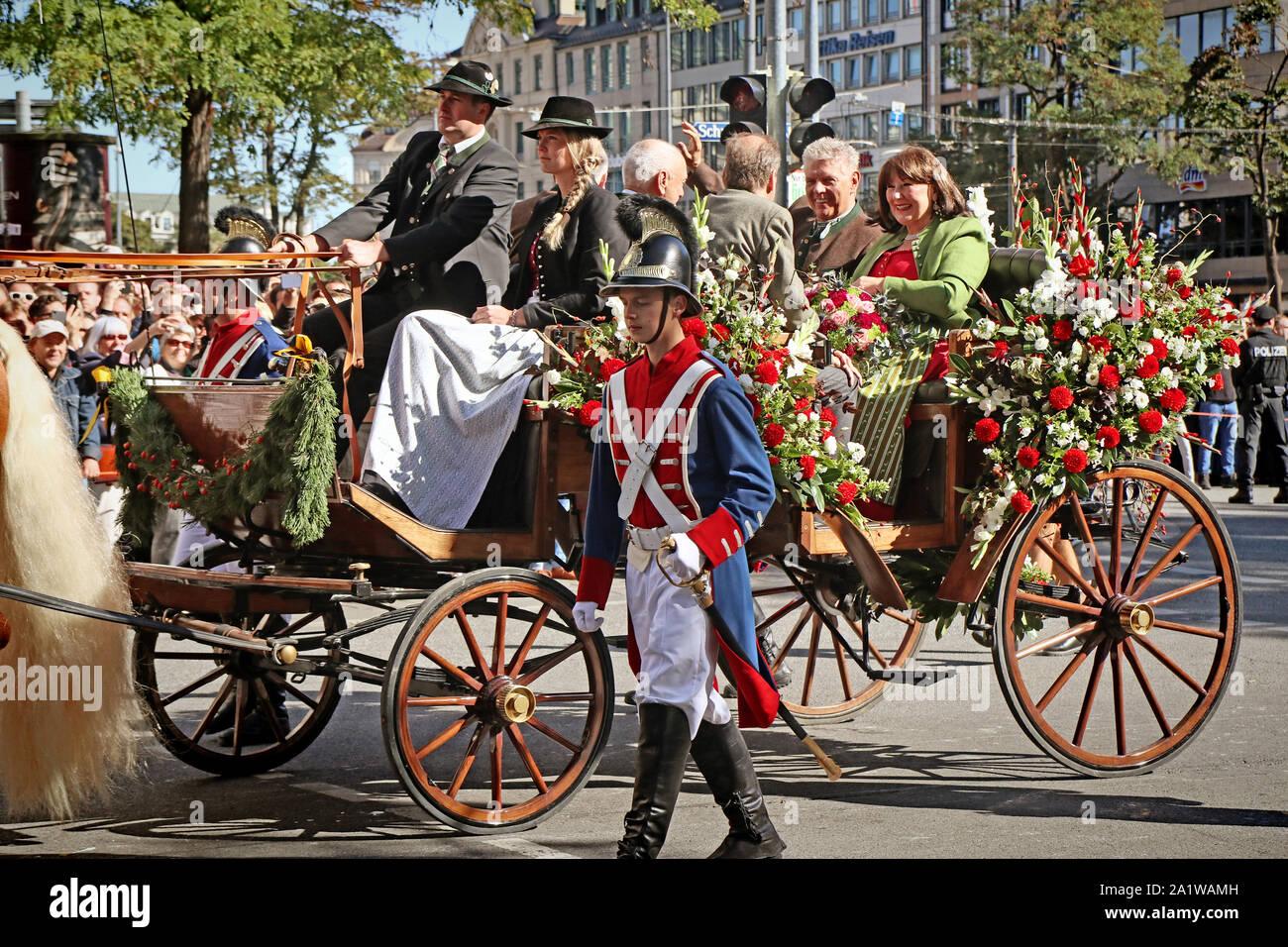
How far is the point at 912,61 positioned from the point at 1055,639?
70.9m

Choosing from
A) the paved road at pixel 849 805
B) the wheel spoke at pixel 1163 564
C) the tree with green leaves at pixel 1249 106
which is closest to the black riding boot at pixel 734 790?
the paved road at pixel 849 805

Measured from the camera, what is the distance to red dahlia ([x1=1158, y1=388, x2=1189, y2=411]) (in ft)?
19.4

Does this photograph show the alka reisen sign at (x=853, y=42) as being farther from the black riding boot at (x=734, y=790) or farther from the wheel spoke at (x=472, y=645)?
the black riding boot at (x=734, y=790)

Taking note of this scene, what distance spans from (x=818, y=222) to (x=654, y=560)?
370 cm

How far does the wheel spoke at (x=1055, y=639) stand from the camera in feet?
18.9

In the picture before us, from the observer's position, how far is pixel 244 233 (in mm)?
7652

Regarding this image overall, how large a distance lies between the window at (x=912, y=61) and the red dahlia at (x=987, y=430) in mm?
69984

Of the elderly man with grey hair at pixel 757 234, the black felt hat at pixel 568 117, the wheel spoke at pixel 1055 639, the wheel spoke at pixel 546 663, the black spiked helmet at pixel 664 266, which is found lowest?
the wheel spoke at pixel 1055 639

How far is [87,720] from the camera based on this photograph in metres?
5.04

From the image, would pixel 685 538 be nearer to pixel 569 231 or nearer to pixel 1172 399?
pixel 569 231

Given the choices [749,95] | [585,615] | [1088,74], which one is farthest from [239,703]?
[1088,74]

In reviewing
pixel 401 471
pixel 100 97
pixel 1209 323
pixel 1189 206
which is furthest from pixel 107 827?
pixel 1189 206

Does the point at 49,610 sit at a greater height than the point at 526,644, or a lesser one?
greater
